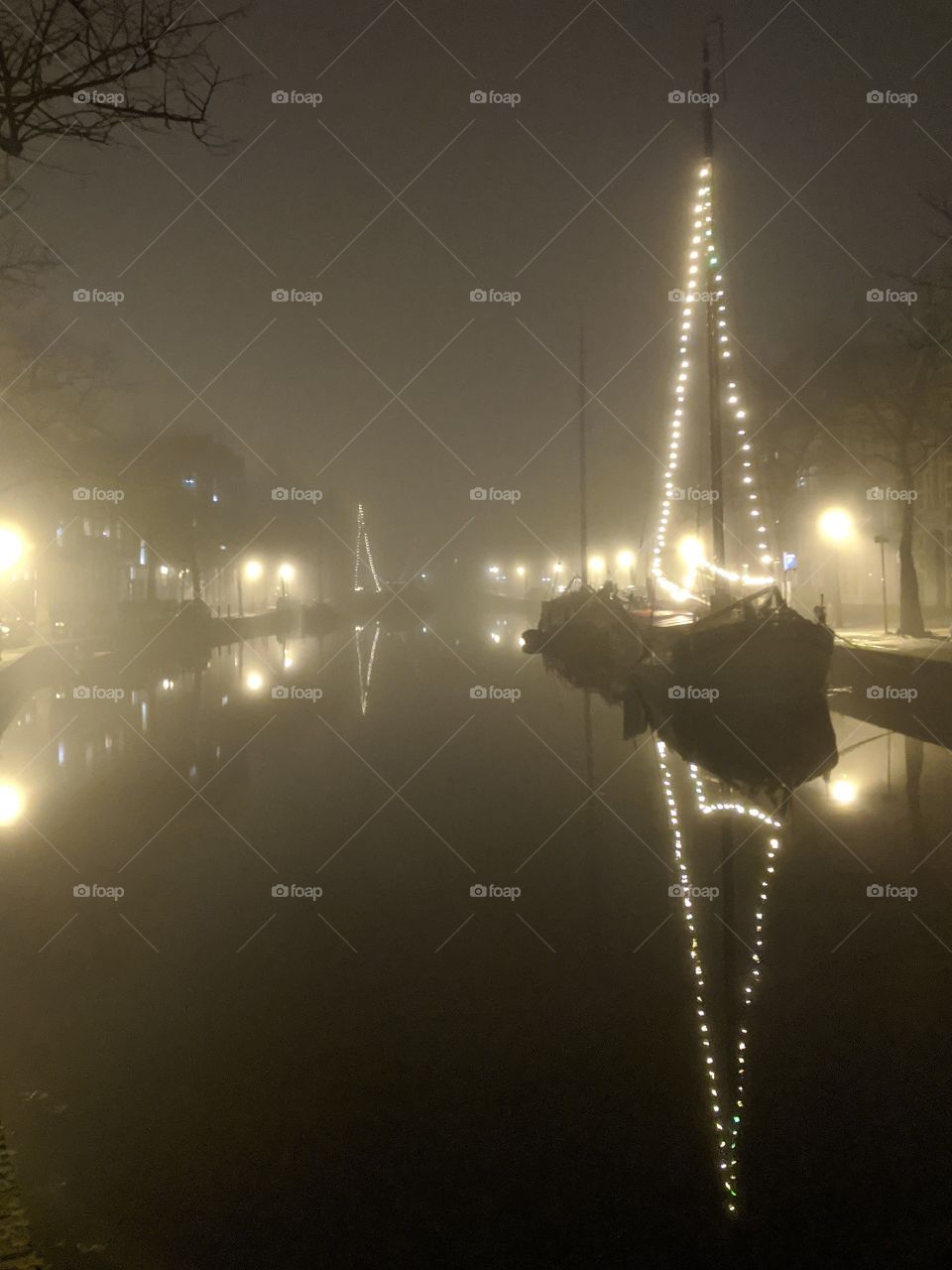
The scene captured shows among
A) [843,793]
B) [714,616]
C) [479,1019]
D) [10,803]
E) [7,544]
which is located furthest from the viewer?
[7,544]

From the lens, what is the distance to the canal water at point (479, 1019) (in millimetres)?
4141

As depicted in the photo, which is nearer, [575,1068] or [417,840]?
[575,1068]

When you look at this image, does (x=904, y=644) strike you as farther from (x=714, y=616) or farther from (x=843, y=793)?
(x=843, y=793)

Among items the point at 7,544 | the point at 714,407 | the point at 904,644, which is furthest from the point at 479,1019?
the point at 7,544

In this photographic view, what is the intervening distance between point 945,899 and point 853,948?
57.6 inches

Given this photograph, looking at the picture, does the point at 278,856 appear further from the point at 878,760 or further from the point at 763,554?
the point at 763,554

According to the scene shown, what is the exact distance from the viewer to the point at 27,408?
112 ft

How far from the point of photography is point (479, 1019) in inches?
241

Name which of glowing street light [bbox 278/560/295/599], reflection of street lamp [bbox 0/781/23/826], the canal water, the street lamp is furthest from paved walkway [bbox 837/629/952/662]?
glowing street light [bbox 278/560/295/599]

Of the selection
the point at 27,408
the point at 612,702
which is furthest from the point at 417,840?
the point at 27,408

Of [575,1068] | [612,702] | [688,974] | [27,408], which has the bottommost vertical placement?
[575,1068]

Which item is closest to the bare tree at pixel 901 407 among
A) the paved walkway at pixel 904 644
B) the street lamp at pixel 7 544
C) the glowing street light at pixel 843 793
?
the paved walkway at pixel 904 644

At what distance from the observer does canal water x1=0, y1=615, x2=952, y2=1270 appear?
13.6ft

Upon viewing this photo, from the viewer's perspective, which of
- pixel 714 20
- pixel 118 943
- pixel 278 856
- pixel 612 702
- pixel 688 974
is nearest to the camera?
pixel 688 974
